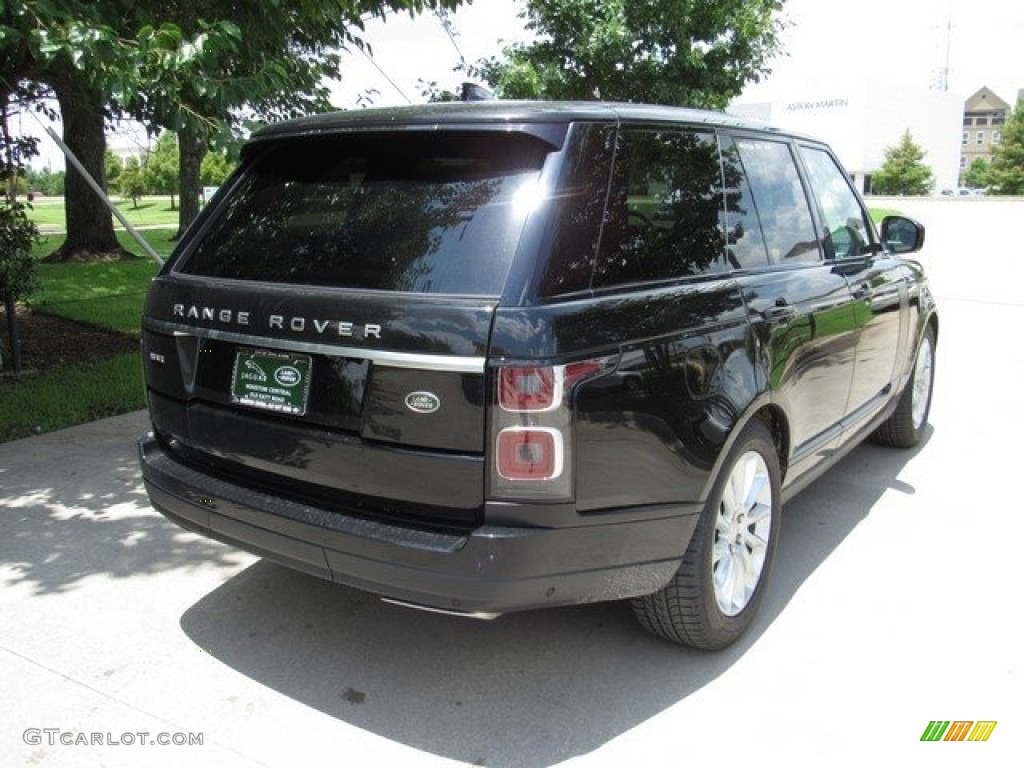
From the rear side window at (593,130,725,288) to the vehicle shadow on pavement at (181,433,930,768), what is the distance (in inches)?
53.4

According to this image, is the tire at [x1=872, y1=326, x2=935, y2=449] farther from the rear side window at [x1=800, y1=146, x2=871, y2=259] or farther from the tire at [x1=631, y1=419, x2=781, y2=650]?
the tire at [x1=631, y1=419, x2=781, y2=650]

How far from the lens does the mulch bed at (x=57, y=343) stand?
7520 mm

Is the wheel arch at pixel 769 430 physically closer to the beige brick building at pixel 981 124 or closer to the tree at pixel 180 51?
the tree at pixel 180 51

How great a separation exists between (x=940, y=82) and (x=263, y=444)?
130929 millimetres

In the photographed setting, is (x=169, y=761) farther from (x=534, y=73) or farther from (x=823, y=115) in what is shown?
(x=823, y=115)

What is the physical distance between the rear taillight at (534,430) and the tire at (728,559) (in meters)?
0.69

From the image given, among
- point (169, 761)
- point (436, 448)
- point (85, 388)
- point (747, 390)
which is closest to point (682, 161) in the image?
point (747, 390)

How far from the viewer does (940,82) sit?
114 metres

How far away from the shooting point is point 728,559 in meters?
3.13

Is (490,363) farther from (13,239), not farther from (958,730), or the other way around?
(13,239)

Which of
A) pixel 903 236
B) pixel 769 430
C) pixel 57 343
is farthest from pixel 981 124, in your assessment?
pixel 769 430

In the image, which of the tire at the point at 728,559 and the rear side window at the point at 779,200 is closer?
the tire at the point at 728,559

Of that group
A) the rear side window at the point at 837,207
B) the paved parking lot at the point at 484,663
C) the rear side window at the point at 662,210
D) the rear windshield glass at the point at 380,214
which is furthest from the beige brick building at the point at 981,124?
the rear windshield glass at the point at 380,214

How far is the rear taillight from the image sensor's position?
238 centimetres
